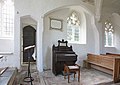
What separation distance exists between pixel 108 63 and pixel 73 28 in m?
3.41

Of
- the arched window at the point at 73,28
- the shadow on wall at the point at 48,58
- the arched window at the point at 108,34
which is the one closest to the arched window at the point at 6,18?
the shadow on wall at the point at 48,58

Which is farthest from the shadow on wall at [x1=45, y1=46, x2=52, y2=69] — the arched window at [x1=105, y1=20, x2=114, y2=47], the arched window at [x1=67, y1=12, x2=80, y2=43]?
the arched window at [x1=105, y1=20, x2=114, y2=47]

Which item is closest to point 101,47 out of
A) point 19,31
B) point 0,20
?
point 19,31

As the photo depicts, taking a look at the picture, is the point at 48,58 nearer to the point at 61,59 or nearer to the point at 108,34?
the point at 61,59

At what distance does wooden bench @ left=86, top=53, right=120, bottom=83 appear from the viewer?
548cm

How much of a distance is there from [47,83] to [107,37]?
20.6 ft

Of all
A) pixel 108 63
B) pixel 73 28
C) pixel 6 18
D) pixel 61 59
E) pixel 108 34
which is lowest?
pixel 108 63

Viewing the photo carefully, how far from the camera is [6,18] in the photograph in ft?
24.1

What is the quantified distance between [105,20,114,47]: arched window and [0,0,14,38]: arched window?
5864 mm

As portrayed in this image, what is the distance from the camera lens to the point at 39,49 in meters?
7.00

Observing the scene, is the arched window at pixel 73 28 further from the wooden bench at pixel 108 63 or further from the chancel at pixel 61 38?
the wooden bench at pixel 108 63

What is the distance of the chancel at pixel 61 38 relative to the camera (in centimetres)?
621

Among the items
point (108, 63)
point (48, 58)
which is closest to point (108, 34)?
point (108, 63)

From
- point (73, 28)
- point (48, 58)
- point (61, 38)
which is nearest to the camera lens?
point (48, 58)
